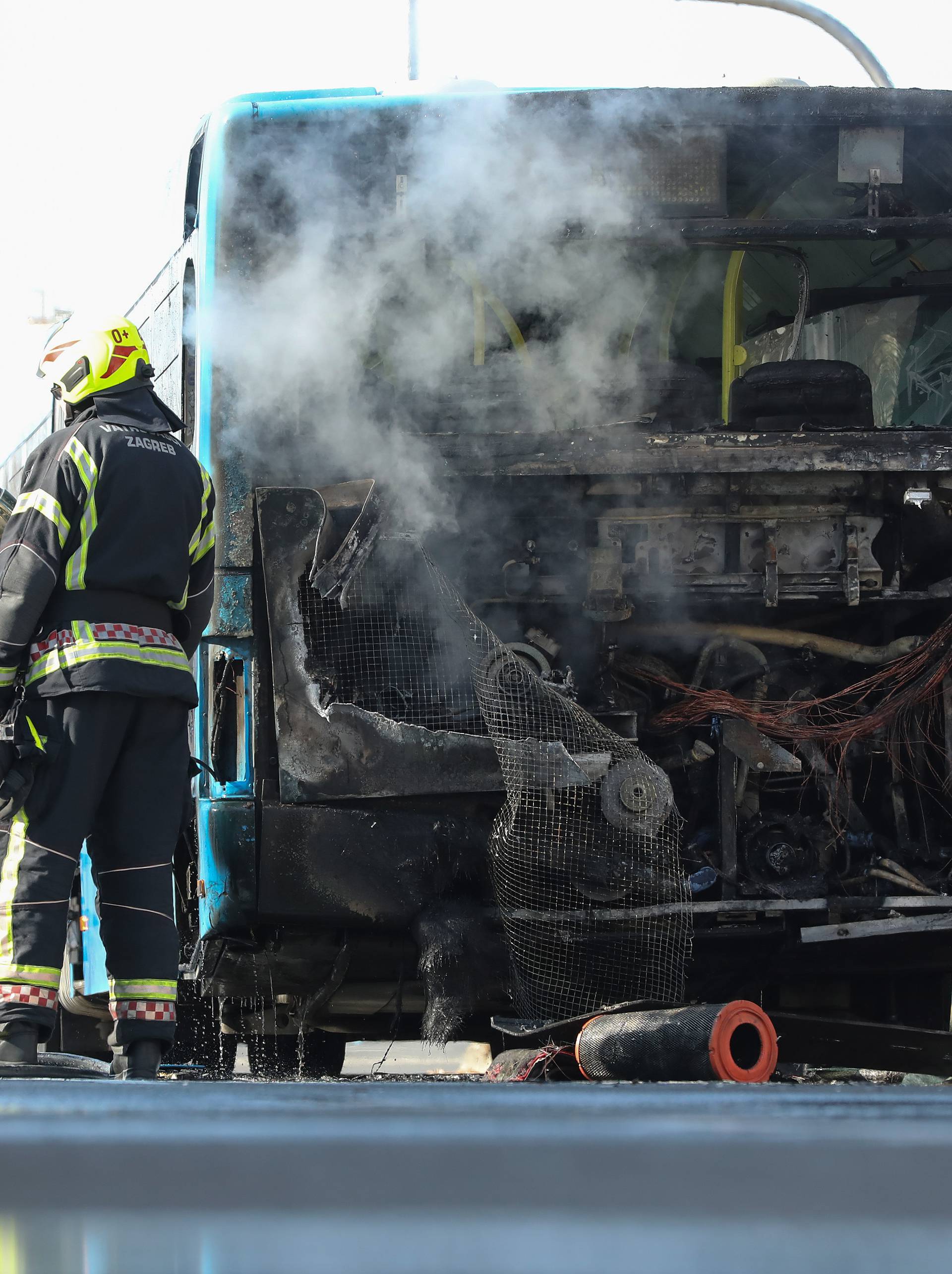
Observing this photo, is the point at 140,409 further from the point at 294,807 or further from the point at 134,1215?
the point at 134,1215

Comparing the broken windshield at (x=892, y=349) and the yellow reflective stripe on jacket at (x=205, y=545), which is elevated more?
the broken windshield at (x=892, y=349)

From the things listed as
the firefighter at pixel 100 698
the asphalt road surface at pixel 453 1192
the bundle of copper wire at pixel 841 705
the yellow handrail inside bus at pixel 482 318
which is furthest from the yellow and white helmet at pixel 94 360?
the asphalt road surface at pixel 453 1192

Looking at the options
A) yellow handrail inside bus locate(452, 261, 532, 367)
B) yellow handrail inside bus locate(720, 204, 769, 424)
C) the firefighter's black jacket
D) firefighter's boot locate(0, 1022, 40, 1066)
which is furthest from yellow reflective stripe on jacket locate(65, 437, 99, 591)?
yellow handrail inside bus locate(720, 204, 769, 424)

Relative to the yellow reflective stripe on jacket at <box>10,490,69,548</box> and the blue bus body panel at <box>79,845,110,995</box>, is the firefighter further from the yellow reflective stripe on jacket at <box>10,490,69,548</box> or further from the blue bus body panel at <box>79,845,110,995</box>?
the blue bus body panel at <box>79,845,110,995</box>

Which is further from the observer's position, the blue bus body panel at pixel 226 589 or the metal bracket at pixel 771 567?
the metal bracket at pixel 771 567

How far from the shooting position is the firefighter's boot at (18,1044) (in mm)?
3479

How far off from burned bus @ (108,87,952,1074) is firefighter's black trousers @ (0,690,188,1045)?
1.31 feet

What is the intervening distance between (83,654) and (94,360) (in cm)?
78

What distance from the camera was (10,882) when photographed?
3600 millimetres

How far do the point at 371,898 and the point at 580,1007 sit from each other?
63 cm

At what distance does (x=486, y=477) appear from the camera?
14.2ft

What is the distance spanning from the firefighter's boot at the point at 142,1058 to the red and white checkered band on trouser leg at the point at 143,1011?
16 millimetres

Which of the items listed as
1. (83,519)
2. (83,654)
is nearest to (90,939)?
(83,654)

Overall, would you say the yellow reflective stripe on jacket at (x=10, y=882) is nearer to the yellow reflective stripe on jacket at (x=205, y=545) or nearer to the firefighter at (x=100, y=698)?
the firefighter at (x=100, y=698)
